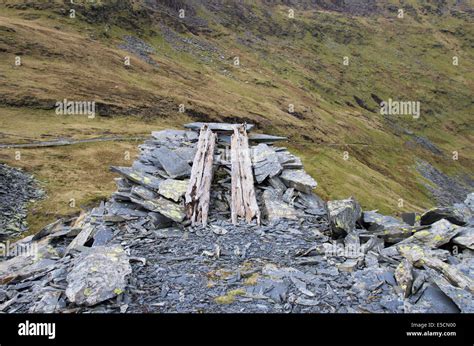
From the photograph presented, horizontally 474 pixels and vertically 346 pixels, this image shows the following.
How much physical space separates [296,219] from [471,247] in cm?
644

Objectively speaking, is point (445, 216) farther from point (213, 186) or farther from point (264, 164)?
point (213, 186)

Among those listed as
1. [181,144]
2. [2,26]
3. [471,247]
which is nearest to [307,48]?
[2,26]

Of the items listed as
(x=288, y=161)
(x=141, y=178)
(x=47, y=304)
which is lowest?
(x=47, y=304)

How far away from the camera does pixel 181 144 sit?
2484cm

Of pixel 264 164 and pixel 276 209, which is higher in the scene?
pixel 264 164

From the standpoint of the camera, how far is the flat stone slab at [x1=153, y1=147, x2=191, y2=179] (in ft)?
63.1

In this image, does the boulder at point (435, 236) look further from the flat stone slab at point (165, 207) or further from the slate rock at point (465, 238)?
the flat stone slab at point (165, 207)

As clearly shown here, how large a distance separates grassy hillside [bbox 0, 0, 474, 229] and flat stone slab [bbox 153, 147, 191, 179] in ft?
36.5

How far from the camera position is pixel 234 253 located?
13.4 meters

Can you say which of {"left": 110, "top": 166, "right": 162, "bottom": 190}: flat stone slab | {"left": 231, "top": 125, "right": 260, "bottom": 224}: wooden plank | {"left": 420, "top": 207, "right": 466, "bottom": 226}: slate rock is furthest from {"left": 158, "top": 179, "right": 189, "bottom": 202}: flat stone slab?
{"left": 420, "top": 207, "right": 466, "bottom": 226}: slate rock

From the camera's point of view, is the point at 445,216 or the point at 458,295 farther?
the point at 445,216

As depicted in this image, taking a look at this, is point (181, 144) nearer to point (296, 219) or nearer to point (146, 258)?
point (296, 219)

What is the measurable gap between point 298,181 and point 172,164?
6581 mm

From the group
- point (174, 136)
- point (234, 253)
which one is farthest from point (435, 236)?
point (174, 136)
